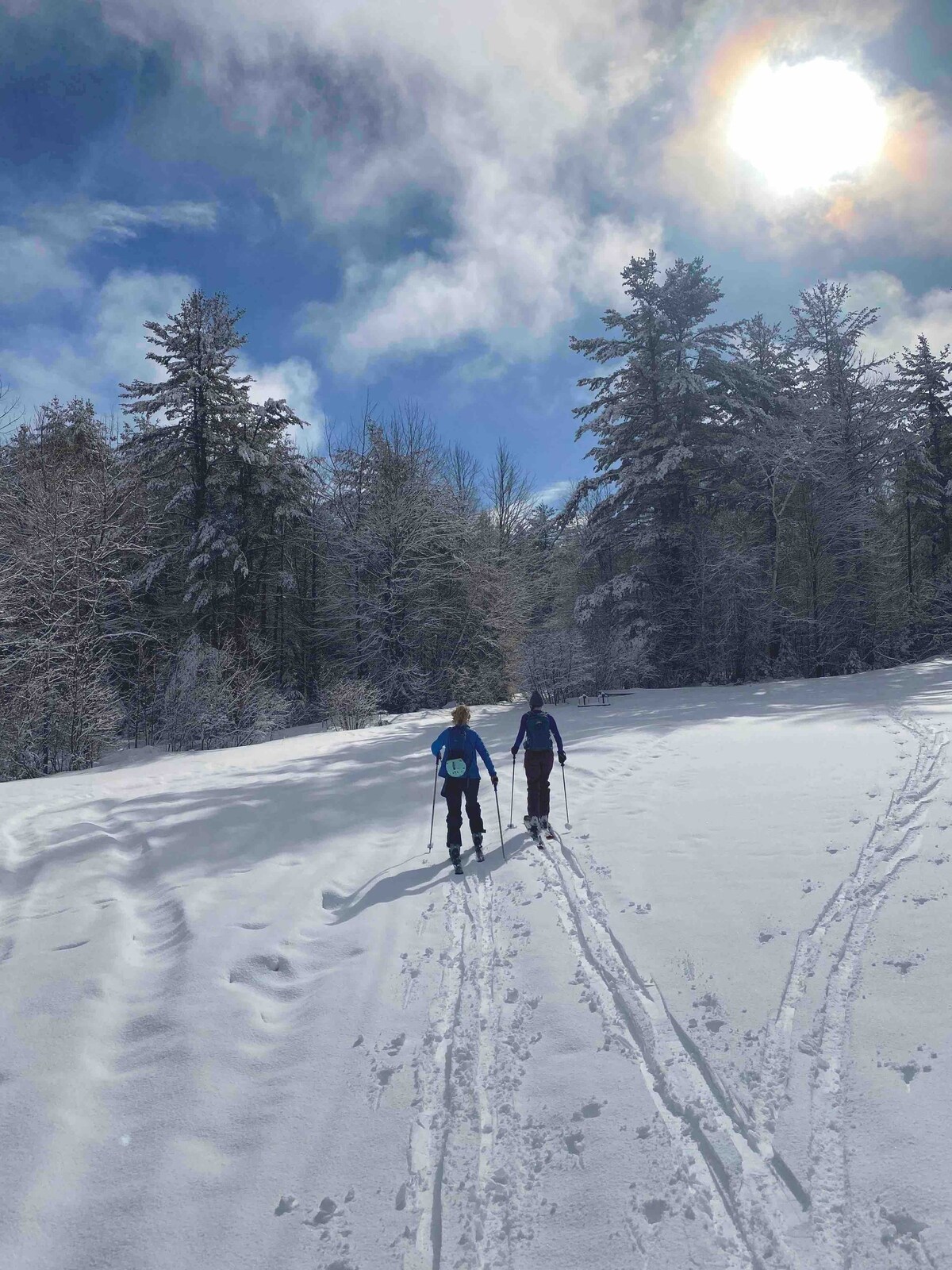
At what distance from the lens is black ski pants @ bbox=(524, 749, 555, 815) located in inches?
283

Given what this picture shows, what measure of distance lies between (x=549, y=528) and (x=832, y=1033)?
80.0 feet

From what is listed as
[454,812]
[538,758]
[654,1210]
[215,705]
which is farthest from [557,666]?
[654,1210]

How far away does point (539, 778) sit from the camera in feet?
23.7

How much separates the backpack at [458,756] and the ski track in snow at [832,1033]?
3.37 metres

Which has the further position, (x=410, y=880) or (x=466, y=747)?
(x=466, y=747)

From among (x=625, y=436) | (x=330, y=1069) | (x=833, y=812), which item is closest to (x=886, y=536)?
(x=625, y=436)

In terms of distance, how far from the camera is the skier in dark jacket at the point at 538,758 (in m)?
7.16

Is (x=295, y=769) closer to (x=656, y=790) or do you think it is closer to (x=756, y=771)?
(x=656, y=790)

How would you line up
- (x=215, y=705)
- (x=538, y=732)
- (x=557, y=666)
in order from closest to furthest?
1. (x=538, y=732)
2. (x=215, y=705)
3. (x=557, y=666)

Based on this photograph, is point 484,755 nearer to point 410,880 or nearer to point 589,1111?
point 410,880

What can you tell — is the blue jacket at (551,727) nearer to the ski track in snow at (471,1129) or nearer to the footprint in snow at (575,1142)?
the ski track in snow at (471,1129)

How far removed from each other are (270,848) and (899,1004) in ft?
18.7

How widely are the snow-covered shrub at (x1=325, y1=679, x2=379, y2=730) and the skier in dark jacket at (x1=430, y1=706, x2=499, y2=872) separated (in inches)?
427

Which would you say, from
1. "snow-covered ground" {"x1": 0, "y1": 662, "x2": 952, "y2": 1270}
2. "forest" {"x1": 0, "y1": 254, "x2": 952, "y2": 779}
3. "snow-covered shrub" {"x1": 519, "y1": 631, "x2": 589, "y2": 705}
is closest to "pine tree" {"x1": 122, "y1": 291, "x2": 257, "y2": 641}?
"forest" {"x1": 0, "y1": 254, "x2": 952, "y2": 779}
